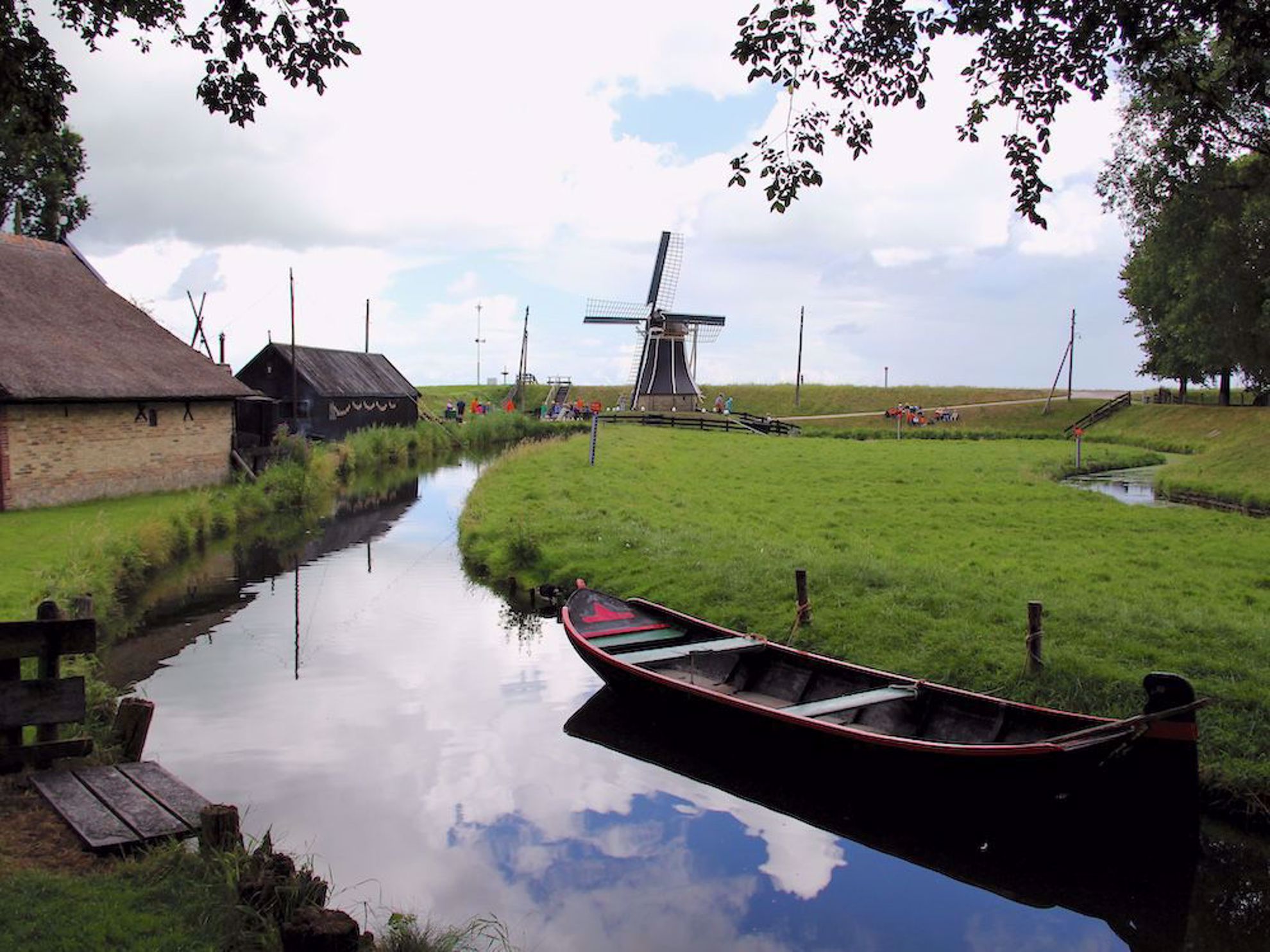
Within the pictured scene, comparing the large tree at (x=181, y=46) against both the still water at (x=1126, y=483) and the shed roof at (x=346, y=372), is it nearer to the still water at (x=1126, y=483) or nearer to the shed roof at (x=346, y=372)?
the still water at (x=1126, y=483)

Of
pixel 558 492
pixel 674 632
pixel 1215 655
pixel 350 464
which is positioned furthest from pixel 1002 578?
pixel 350 464

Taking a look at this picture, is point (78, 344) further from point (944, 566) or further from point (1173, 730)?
point (1173, 730)

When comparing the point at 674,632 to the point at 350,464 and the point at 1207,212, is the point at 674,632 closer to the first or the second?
the point at 1207,212

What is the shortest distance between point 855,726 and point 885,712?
41 centimetres

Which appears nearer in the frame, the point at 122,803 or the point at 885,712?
the point at 122,803

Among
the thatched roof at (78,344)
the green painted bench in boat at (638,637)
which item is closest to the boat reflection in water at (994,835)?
the green painted bench in boat at (638,637)

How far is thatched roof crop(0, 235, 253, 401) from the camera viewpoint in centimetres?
2286

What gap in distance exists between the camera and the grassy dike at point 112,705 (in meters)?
5.59

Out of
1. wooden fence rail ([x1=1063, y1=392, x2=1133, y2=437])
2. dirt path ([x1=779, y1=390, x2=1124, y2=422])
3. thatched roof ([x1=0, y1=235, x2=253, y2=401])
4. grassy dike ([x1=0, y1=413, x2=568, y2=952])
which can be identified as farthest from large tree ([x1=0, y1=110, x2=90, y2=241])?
wooden fence rail ([x1=1063, y1=392, x2=1133, y2=437])

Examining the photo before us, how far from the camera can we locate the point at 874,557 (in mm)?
16188

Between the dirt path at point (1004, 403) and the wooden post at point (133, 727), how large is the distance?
5495 cm

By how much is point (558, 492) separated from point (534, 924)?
687 inches

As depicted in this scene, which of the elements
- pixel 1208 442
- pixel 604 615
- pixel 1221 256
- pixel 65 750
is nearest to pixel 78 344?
pixel 604 615

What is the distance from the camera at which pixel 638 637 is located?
12242 mm
